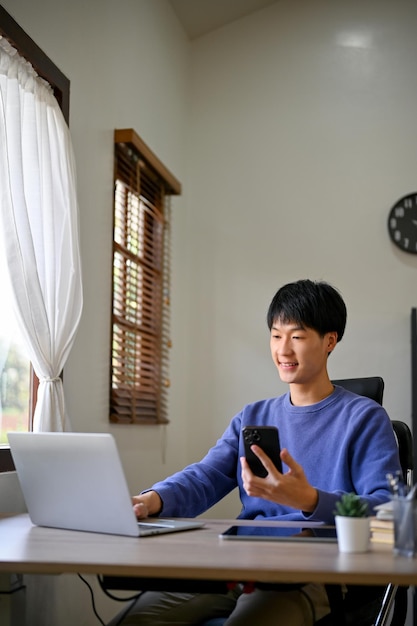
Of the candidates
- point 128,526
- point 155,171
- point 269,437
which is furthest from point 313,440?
point 155,171

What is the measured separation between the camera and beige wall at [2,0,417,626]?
443 centimetres

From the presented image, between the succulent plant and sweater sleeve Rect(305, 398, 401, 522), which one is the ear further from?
the succulent plant

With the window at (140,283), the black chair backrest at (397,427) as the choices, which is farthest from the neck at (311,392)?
the window at (140,283)

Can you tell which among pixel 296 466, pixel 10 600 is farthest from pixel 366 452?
pixel 10 600

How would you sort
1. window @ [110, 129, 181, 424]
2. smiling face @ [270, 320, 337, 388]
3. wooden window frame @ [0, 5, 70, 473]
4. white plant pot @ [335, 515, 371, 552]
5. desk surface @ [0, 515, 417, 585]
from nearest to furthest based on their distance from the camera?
desk surface @ [0, 515, 417, 585], white plant pot @ [335, 515, 371, 552], smiling face @ [270, 320, 337, 388], wooden window frame @ [0, 5, 70, 473], window @ [110, 129, 181, 424]

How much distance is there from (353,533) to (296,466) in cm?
21

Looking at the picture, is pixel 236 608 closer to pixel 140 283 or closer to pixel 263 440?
pixel 263 440

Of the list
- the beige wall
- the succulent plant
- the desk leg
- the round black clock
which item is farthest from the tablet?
the round black clock

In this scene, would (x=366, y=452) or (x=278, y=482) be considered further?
(x=366, y=452)

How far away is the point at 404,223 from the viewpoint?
4473 mm

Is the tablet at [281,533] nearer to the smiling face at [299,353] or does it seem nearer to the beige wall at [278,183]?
the smiling face at [299,353]

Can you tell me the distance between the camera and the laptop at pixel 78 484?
5.25 feet

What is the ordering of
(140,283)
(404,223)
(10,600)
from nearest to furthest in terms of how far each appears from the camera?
1. (10,600)
2. (140,283)
3. (404,223)

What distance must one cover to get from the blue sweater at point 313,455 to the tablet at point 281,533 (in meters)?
0.06
